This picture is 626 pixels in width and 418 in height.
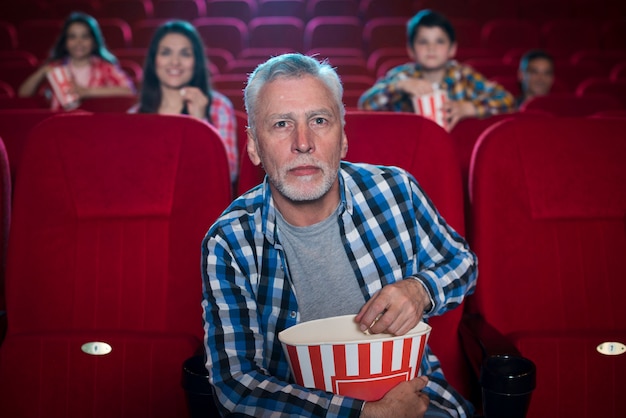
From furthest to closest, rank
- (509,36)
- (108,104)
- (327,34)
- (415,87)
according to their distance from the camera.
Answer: (509,36) → (327,34) → (108,104) → (415,87)

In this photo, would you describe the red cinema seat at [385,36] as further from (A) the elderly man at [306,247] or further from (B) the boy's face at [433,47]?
(A) the elderly man at [306,247]

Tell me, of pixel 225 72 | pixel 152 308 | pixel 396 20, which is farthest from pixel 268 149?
pixel 396 20

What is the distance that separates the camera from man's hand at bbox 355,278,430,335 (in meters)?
0.59

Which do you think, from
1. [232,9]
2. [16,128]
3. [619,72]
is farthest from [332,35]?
[16,128]

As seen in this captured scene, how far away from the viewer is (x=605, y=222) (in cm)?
84

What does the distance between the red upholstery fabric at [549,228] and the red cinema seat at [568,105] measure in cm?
91

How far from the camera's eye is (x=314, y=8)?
121 inches

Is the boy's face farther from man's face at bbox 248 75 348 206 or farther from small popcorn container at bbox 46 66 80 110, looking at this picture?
man's face at bbox 248 75 348 206

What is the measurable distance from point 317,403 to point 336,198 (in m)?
0.24

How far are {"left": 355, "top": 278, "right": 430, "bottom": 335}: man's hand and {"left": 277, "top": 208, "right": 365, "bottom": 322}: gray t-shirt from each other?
8cm

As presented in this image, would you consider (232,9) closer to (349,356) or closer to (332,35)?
(332,35)

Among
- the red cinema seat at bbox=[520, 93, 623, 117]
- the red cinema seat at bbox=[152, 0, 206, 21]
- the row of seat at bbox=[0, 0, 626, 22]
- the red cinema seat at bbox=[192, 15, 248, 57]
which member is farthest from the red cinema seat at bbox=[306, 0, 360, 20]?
the red cinema seat at bbox=[520, 93, 623, 117]

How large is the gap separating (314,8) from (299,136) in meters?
2.55

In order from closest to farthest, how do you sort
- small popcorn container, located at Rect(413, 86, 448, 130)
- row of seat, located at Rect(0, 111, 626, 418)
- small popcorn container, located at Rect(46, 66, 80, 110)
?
row of seat, located at Rect(0, 111, 626, 418), small popcorn container, located at Rect(413, 86, 448, 130), small popcorn container, located at Rect(46, 66, 80, 110)
